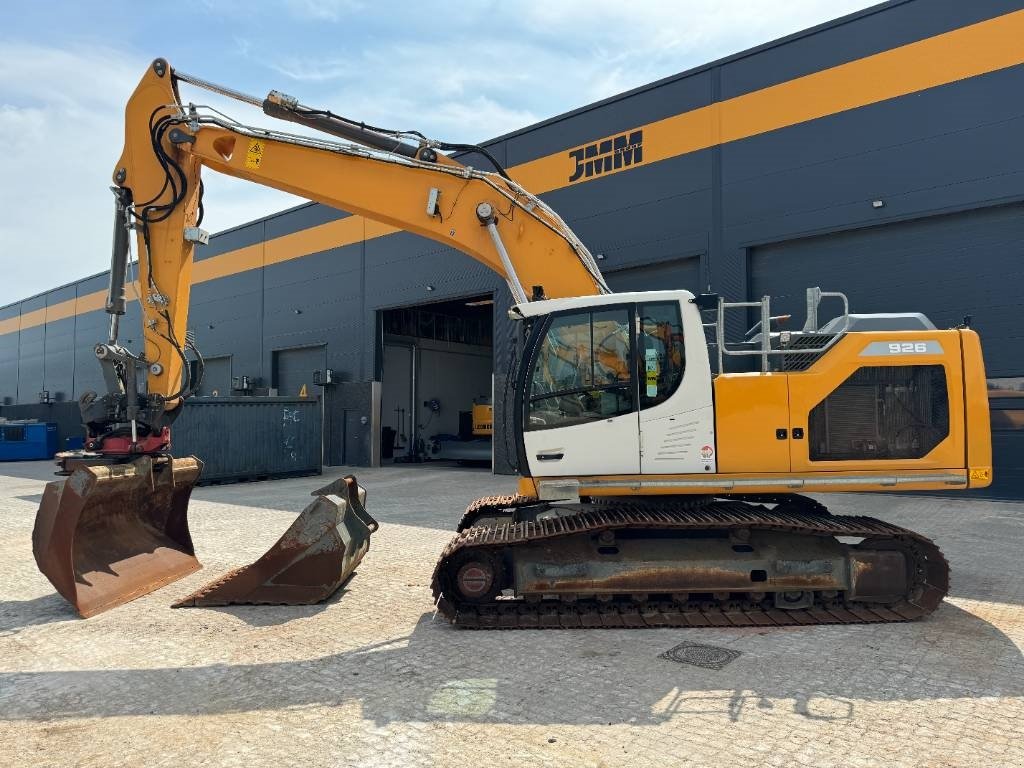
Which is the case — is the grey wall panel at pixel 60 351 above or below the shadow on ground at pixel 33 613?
above

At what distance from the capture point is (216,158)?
→ 6.45 m

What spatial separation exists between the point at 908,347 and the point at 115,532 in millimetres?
7098

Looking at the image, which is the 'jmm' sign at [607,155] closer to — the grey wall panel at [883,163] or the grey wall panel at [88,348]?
the grey wall panel at [883,163]

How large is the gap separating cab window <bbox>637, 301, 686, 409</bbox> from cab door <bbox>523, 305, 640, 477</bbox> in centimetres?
9

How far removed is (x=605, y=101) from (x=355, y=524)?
43.3 ft

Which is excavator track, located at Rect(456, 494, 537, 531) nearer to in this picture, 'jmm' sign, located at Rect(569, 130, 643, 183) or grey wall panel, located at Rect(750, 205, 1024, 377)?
grey wall panel, located at Rect(750, 205, 1024, 377)

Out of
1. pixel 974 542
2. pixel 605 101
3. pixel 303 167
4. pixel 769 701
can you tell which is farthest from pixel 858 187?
pixel 769 701

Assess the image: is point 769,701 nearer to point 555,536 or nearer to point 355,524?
point 555,536

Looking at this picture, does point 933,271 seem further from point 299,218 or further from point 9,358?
point 9,358

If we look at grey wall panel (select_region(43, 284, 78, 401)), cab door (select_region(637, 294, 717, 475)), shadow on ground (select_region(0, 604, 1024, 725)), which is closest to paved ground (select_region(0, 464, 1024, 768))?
shadow on ground (select_region(0, 604, 1024, 725))

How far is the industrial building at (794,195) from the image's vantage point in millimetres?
11727

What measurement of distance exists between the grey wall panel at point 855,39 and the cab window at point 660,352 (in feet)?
35.0

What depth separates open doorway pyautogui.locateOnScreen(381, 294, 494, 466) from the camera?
2272 centimetres

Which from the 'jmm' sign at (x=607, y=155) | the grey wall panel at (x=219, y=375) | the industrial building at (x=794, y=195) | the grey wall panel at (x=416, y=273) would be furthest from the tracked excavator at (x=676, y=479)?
the grey wall panel at (x=219, y=375)
